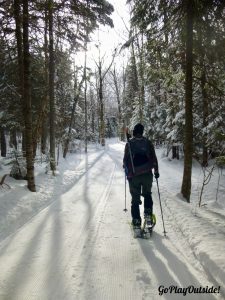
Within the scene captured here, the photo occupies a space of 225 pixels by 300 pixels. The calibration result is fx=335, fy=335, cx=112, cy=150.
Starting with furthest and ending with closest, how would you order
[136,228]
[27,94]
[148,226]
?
1. [27,94]
2. [148,226]
3. [136,228]

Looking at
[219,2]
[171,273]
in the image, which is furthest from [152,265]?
[219,2]

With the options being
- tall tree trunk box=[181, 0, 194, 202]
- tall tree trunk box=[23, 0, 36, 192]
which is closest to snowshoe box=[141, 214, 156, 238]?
tall tree trunk box=[181, 0, 194, 202]

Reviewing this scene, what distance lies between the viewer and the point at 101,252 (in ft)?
20.0

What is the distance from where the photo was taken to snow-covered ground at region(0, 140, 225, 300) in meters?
4.66

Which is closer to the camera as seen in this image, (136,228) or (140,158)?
(136,228)

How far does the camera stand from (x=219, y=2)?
32.8 feet

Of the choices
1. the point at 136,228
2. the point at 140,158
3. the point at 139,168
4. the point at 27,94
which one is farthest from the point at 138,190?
the point at 27,94

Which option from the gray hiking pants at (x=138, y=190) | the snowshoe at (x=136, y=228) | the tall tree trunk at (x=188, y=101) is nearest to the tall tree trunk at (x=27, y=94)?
the tall tree trunk at (x=188, y=101)

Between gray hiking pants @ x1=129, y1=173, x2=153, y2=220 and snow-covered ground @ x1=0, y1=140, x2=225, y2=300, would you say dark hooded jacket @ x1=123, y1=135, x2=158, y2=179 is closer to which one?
gray hiking pants @ x1=129, y1=173, x2=153, y2=220

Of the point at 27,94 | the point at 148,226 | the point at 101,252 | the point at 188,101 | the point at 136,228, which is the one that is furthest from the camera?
the point at 27,94

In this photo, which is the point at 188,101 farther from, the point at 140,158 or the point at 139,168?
the point at 139,168

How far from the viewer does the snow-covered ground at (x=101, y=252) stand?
4.66 meters

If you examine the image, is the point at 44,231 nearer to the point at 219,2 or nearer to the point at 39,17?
the point at 39,17

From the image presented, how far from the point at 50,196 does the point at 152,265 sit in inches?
279
